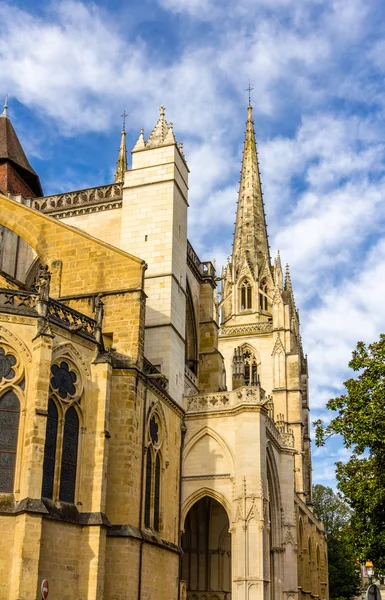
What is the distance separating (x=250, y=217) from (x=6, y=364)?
40830 millimetres

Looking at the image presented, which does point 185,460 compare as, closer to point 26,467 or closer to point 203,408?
point 203,408

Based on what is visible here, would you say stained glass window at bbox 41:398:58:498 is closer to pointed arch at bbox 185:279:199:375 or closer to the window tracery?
the window tracery

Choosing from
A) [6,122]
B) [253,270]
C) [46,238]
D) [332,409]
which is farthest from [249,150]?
[332,409]

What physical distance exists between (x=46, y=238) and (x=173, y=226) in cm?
478

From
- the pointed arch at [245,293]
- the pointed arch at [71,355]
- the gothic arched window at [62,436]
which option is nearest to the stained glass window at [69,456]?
the gothic arched window at [62,436]

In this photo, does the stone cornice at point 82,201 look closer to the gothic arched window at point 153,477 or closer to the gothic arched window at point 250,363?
the gothic arched window at point 153,477

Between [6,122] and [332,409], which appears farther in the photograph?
[6,122]

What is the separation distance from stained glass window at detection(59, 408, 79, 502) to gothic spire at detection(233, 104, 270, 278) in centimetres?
3627

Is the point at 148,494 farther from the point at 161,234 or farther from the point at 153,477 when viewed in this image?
the point at 161,234

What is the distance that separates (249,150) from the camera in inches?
2334

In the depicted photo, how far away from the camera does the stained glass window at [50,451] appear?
1711cm

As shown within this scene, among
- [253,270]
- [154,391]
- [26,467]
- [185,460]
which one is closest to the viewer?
[26,467]

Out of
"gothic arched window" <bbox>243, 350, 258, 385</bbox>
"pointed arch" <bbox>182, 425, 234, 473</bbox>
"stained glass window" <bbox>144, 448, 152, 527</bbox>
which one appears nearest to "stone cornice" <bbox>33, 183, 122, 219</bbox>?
"pointed arch" <bbox>182, 425, 234, 473</bbox>

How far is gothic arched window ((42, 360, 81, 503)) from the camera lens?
56.7 ft
